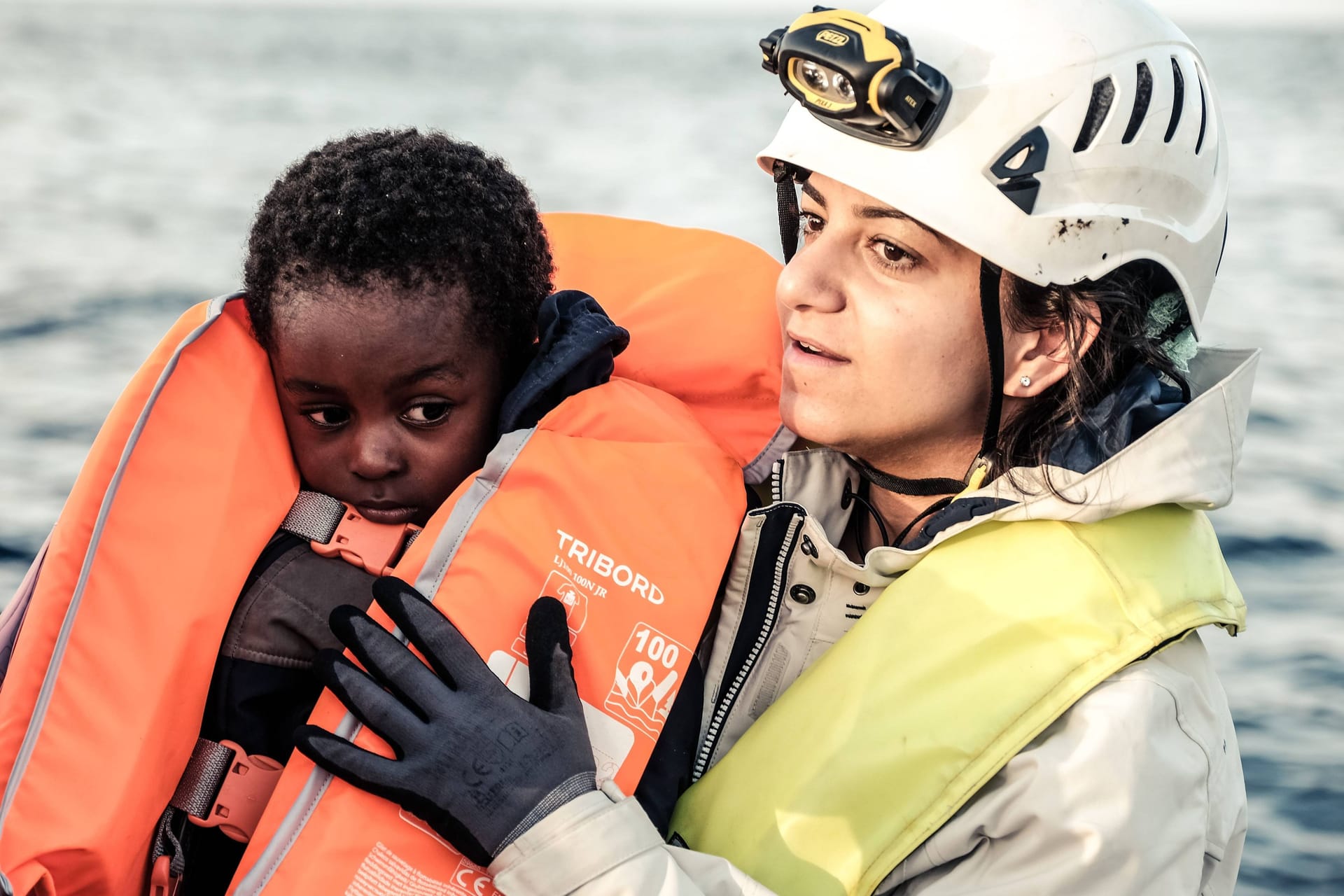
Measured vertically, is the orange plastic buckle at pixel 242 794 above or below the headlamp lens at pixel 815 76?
below

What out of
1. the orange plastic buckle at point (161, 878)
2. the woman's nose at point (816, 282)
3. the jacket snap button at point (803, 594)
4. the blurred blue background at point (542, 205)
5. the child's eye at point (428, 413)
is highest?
the woman's nose at point (816, 282)

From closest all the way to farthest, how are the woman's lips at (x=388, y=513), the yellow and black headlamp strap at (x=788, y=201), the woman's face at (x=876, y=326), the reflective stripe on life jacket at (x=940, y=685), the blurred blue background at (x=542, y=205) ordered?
the reflective stripe on life jacket at (x=940, y=685) → the woman's face at (x=876, y=326) → the woman's lips at (x=388, y=513) → the yellow and black headlamp strap at (x=788, y=201) → the blurred blue background at (x=542, y=205)

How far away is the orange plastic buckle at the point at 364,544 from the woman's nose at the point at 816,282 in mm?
776

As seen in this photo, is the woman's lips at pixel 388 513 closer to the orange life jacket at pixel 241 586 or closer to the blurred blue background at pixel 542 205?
the orange life jacket at pixel 241 586

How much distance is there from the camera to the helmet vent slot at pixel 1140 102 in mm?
2092

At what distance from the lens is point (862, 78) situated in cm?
203

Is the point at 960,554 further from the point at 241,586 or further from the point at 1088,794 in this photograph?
the point at 241,586

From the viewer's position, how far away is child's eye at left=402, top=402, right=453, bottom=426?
2.24 meters

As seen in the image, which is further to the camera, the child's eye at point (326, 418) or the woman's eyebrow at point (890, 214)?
the child's eye at point (326, 418)

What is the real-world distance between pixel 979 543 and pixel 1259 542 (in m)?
5.34

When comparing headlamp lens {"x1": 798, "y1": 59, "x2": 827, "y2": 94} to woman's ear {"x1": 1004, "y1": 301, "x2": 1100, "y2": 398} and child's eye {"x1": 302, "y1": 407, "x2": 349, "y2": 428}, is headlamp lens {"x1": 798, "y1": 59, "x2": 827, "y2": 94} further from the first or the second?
child's eye {"x1": 302, "y1": 407, "x2": 349, "y2": 428}

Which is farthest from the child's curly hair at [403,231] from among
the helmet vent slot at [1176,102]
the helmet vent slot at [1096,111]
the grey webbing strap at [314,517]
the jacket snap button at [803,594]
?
the helmet vent slot at [1176,102]

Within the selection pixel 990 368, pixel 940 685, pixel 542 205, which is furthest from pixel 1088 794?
pixel 542 205

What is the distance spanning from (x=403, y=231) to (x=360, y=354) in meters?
0.22
